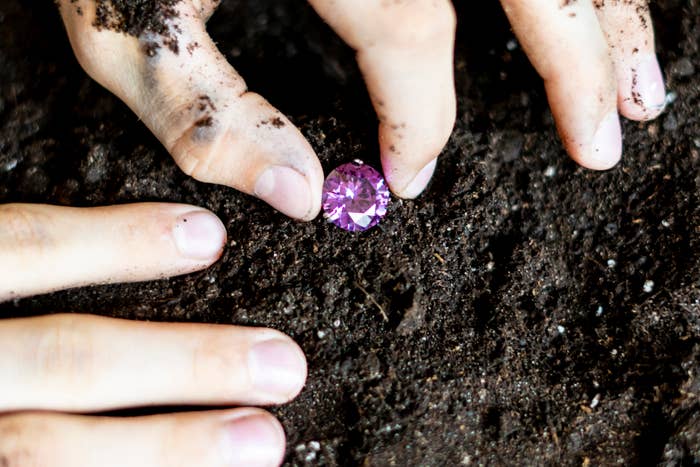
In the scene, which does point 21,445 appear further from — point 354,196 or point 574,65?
point 574,65

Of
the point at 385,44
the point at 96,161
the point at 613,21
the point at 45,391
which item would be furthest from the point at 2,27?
the point at 613,21

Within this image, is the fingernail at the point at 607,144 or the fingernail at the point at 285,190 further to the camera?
the fingernail at the point at 607,144

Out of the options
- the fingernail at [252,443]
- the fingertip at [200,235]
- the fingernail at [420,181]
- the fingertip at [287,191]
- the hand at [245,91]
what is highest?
the hand at [245,91]

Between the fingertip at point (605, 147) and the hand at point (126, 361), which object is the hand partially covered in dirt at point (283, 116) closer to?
the fingertip at point (605, 147)

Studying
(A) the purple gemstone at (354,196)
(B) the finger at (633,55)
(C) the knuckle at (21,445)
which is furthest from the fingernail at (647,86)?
(C) the knuckle at (21,445)

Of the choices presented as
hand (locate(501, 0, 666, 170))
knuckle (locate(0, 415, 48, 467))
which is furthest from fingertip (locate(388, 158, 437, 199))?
knuckle (locate(0, 415, 48, 467))

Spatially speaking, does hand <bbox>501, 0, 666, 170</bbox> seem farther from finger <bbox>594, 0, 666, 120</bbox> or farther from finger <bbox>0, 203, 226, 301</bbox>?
finger <bbox>0, 203, 226, 301</bbox>

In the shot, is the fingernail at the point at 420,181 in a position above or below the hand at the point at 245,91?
below
